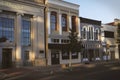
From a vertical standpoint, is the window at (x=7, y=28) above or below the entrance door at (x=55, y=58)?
above

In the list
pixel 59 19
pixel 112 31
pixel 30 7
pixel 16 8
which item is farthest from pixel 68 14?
pixel 112 31

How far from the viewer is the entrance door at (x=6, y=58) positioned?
102ft

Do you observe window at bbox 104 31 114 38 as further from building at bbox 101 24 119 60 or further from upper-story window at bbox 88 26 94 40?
upper-story window at bbox 88 26 94 40

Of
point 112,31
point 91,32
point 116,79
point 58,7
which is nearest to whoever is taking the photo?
point 116,79

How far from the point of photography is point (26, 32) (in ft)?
112

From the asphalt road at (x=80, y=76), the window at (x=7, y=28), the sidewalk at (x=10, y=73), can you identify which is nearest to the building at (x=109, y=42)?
the window at (x=7, y=28)

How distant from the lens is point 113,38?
53.8 metres

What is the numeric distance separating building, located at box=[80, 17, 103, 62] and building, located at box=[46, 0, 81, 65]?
7.96 feet

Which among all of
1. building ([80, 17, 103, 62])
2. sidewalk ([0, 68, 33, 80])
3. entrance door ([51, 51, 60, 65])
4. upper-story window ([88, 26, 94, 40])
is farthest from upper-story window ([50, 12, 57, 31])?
sidewalk ([0, 68, 33, 80])

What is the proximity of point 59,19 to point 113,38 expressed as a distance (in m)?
20.5

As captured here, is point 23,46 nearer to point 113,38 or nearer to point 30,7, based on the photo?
point 30,7

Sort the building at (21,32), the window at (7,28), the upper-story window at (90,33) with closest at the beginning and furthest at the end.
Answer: the window at (7,28), the building at (21,32), the upper-story window at (90,33)

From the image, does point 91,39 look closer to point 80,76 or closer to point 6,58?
point 6,58

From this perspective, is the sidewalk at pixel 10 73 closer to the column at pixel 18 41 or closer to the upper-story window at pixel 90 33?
the column at pixel 18 41
